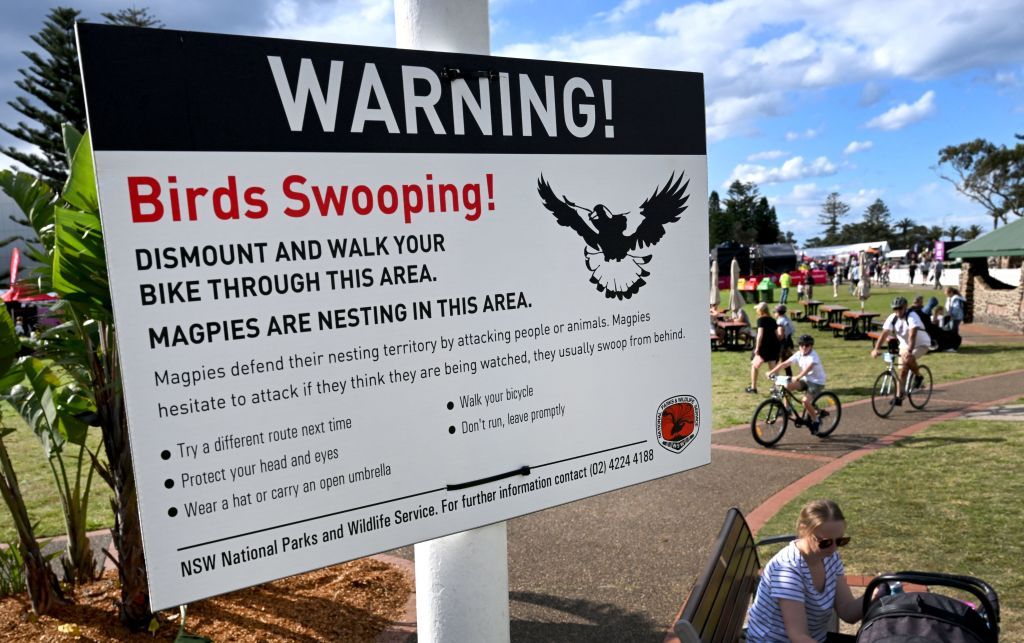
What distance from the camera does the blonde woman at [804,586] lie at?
3.46m

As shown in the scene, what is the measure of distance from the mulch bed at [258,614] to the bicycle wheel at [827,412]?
678 centimetres

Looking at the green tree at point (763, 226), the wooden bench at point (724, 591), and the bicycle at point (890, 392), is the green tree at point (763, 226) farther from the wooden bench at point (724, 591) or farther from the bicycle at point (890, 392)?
the wooden bench at point (724, 591)

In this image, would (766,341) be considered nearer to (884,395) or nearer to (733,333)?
(884,395)

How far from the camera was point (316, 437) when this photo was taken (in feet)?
6.56

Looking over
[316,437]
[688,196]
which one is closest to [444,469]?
[316,437]

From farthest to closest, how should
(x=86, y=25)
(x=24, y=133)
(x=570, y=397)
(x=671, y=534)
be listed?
(x=24, y=133)
(x=671, y=534)
(x=570, y=397)
(x=86, y=25)

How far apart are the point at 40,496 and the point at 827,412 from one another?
10.6 m

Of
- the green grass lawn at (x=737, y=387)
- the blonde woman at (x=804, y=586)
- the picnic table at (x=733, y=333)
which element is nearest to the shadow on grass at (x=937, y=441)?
the green grass lawn at (x=737, y=387)

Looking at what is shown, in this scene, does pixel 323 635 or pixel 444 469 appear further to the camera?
pixel 323 635

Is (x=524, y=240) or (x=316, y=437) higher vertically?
(x=524, y=240)

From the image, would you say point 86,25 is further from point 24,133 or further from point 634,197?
point 24,133

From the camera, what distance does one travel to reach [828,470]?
27.4ft

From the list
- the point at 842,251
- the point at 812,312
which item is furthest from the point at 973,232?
the point at 812,312

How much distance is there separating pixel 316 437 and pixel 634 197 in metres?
1.40
